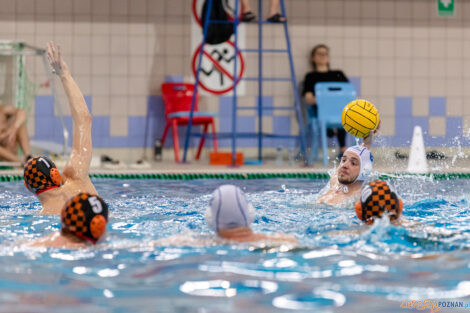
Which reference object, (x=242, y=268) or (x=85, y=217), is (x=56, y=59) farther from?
(x=242, y=268)

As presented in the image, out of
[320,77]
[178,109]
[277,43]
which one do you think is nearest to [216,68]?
[178,109]

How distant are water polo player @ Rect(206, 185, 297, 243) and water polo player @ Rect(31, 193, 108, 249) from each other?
500mm

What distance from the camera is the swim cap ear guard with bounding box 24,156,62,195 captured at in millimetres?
3822

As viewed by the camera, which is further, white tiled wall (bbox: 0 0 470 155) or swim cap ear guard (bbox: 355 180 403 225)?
white tiled wall (bbox: 0 0 470 155)

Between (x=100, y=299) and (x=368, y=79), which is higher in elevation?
(x=368, y=79)

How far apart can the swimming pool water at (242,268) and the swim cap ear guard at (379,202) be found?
66mm

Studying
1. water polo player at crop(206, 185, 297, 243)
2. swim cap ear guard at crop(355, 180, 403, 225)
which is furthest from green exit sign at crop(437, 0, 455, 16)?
water polo player at crop(206, 185, 297, 243)

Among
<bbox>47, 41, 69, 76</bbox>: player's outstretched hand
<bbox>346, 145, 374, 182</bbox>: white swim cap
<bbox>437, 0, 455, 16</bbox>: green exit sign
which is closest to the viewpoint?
<bbox>47, 41, 69, 76</bbox>: player's outstretched hand

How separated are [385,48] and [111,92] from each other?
158 inches

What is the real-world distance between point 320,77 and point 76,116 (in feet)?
19.6

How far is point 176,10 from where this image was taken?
373 inches

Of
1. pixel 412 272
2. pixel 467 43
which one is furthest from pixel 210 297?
pixel 467 43

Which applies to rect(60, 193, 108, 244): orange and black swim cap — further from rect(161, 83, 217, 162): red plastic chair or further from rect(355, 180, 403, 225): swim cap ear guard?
rect(161, 83, 217, 162): red plastic chair

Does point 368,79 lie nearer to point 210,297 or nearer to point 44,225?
point 44,225
